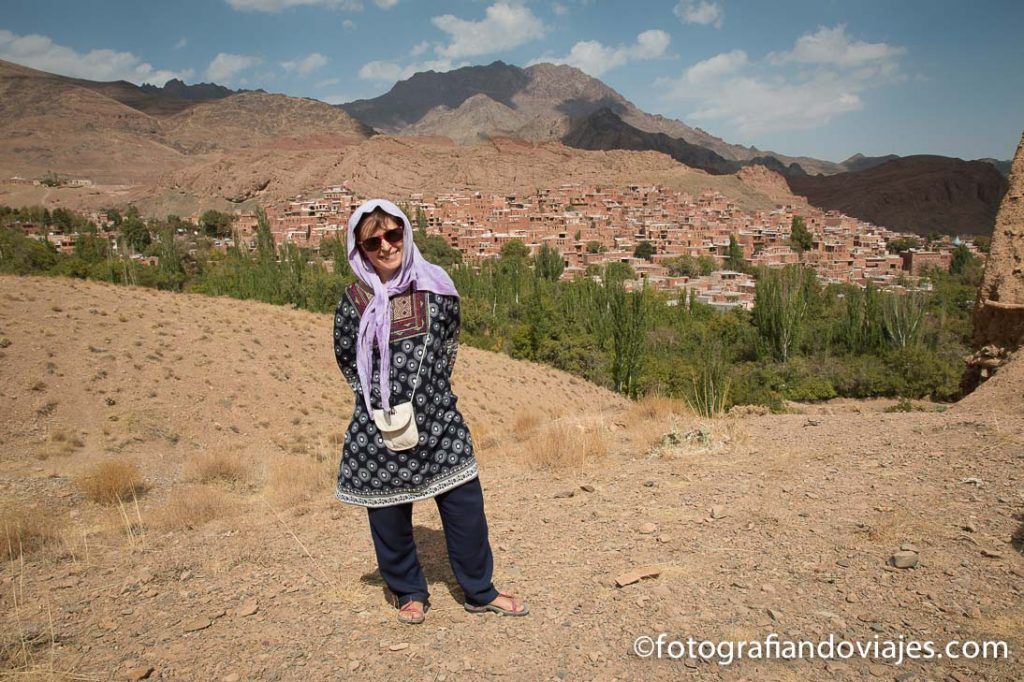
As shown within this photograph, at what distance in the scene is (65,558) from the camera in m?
2.96

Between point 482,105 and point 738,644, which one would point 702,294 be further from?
point 482,105

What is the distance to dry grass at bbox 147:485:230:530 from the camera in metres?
3.49

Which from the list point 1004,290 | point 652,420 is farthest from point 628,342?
point 652,420

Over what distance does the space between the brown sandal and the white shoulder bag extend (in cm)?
69

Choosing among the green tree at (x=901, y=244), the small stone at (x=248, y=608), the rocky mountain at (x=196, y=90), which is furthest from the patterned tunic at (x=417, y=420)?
the rocky mountain at (x=196, y=90)

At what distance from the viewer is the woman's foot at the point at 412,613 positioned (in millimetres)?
2234

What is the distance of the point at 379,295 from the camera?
83.3 inches

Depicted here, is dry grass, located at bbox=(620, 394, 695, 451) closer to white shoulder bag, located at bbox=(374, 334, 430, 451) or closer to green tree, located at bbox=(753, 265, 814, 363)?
white shoulder bag, located at bbox=(374, 334, 430, 451)

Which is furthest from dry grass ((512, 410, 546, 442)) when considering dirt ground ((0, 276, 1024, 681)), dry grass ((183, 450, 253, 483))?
dry grass ((183, 450, 253, 483))

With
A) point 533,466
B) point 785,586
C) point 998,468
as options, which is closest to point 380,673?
point 785,586

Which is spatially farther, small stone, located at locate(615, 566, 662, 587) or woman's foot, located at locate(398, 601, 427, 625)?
small stone, located at locate(615, 566, 662, 587)

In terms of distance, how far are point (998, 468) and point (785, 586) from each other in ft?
5.54

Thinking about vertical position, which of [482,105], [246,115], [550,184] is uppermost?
[482,105]

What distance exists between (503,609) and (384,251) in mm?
1354
